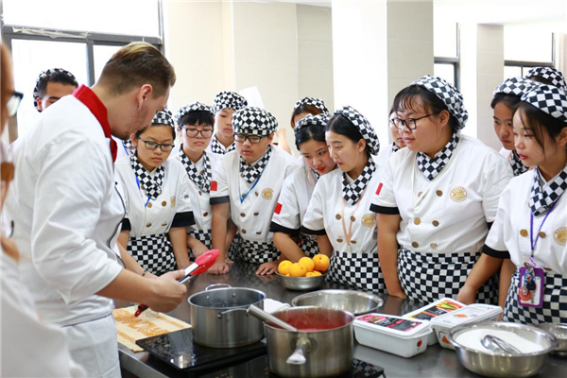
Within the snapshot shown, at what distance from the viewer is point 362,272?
2.25m

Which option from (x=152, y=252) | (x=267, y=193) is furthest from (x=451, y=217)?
(x=152, y=252)

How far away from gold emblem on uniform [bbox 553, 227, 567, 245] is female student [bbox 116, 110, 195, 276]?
1.66 meters

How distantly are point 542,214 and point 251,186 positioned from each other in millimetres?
1540

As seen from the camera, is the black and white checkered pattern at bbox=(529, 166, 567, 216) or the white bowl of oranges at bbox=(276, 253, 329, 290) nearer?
the black and white checkered pattern at bbox=(529, 166, 567, 216)

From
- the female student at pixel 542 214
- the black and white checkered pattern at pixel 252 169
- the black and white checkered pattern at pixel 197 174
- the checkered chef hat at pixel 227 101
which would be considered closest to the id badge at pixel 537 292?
the female student at pixel 542 214

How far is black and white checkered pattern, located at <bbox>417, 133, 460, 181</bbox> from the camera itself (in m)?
2.01

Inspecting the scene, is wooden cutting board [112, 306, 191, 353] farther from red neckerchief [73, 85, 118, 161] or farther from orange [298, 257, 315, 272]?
red neckerchief [73, 85, 118, 161]

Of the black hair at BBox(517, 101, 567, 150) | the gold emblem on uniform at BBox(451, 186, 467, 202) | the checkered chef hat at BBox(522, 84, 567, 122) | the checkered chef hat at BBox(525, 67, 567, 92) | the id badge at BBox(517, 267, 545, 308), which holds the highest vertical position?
the checkered chef hat at BBox(525, 67, 567, 92)

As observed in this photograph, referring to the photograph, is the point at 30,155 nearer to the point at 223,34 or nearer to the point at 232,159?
the point at 232,159

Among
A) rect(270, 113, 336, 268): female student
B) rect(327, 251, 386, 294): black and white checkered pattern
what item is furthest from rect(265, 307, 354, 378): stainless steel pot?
rect(270, 113, 336, 268): female student

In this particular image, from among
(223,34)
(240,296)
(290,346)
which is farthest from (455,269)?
(223,34)

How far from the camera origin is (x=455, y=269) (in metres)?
1.98

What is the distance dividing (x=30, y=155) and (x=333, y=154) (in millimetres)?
1316

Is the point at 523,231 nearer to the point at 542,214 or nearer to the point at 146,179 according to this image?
the point at 542,214
